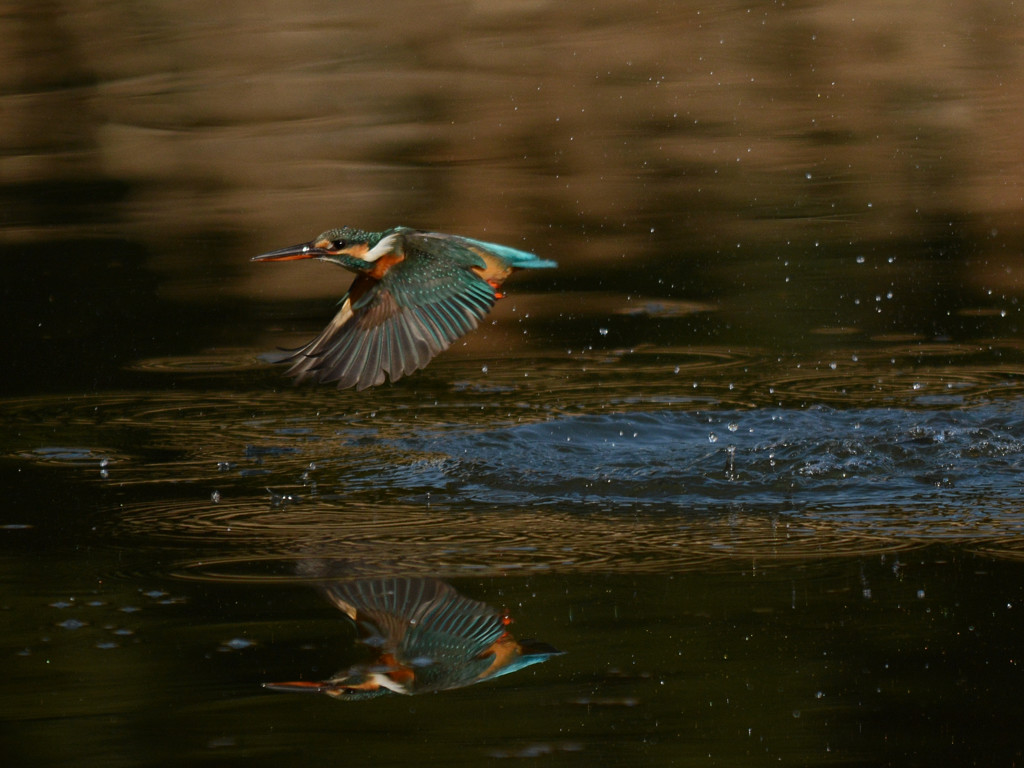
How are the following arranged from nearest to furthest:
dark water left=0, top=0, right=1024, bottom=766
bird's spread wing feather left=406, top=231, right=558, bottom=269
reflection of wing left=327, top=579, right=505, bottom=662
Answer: dark water left=0, top=0, right=1024, bottom=766, reflection of wing left=327, top=579, right=505, bottom=662, bird's spread wing feather left=406, top=231, right=558, bottom=269

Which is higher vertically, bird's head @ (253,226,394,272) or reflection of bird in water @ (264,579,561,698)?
bird's head @ (253,226,394,272)

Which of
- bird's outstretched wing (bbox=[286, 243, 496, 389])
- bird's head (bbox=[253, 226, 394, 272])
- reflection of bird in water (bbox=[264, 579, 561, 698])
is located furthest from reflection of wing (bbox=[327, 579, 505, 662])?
bird's head (bbox=[253, 226, 394, 272])

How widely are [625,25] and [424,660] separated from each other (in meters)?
10.7

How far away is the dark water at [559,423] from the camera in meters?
3.10

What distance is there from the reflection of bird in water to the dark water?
5 cm

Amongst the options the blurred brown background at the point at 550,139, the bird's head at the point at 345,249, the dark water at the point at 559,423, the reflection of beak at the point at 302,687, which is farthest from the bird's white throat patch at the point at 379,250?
the blurred brown background at the point at 550,139

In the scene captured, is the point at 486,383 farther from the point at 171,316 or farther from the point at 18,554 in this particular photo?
the point at 18,554

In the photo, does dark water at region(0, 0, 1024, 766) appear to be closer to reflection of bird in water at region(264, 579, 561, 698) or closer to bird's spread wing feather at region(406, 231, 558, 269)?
reflection of bird in water at region(264, 579, 561, 698)

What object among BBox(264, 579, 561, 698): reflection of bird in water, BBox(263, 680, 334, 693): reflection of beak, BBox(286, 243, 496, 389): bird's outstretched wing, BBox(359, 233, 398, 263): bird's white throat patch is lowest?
BBox(263, 680, 334, 693): reflection of beak

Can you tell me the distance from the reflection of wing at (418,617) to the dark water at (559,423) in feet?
0.18

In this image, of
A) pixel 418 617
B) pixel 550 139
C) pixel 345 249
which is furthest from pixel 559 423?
pixel 550 139

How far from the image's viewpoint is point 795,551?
3.94 meters

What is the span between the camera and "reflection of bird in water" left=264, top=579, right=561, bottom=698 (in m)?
3.18

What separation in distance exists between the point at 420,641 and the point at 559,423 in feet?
6.16
